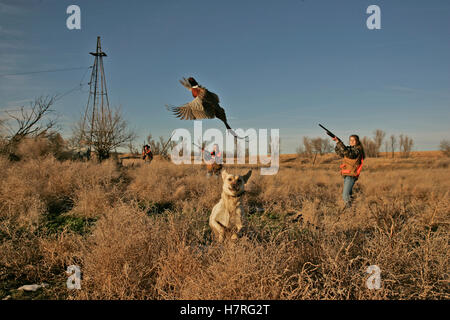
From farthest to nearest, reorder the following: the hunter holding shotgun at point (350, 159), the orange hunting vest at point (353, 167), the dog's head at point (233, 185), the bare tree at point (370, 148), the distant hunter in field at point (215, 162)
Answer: the bare tree at point (370, 148), the distant hunter in field at point (215, 162), the orange hunting vest at point (353, 167), the hunter holding shotgun at point (350, 159), the dog's head at point (233, 185)

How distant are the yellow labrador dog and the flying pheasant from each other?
2.36m

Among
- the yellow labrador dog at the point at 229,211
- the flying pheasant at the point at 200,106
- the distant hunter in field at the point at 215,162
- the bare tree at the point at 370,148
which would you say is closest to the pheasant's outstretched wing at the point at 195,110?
the flying pheasant at the point at 200,106

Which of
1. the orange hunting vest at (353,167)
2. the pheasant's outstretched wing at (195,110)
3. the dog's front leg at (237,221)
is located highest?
the pheasant's outstretched wing at (195,110)

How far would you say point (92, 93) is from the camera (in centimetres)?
1950

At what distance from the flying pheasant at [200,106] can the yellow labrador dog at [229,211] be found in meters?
2.36

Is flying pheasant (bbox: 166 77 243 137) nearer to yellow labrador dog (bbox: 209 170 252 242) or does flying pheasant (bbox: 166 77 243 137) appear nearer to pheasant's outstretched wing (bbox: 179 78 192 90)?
pheasant's outstretched wing (bbox: 179 78 192 90)

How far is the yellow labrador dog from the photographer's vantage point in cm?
337

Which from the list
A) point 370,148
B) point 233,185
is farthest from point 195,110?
point 370,148

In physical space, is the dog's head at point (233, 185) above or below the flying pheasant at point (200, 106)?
below

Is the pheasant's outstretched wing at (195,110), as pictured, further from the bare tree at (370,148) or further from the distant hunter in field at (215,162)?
the bare tree at (370,148)

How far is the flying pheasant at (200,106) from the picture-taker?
5.65 m

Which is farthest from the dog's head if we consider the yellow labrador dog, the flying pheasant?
the flying pheasant
